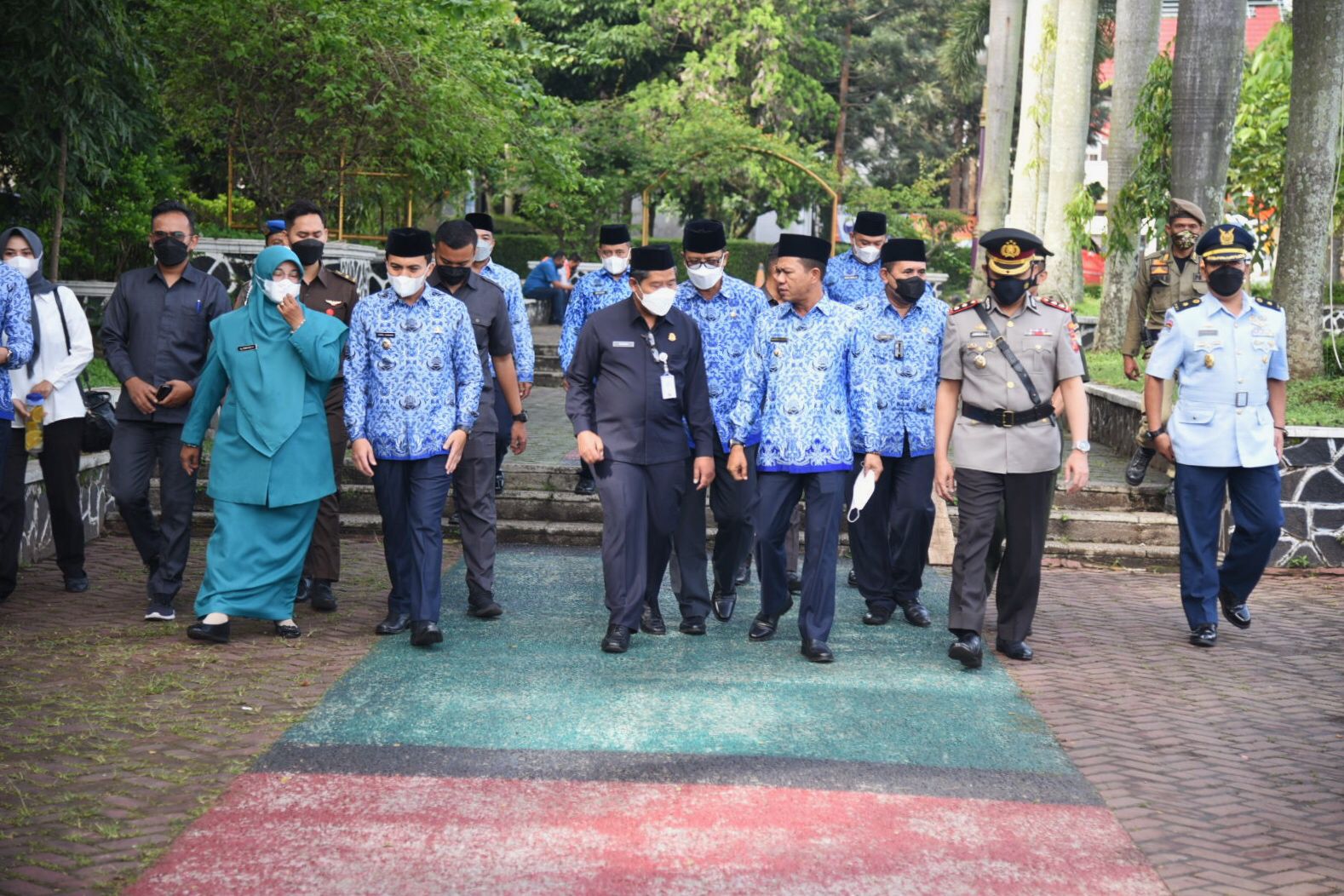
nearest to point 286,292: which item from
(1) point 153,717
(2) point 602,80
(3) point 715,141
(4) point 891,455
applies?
(1) point 153,717

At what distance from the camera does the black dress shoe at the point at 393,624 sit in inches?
322

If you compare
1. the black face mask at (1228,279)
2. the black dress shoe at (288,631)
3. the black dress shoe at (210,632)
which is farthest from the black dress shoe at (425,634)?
the black face mask at (1228,279)

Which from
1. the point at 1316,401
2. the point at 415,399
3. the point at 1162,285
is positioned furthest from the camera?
the point at 1316,401

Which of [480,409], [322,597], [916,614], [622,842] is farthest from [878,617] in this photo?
[622,842]

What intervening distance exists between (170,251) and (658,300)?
266cm

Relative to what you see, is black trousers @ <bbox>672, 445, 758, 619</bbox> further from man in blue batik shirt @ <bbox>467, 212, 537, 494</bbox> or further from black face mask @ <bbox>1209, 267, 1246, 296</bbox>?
black face mask @ <bbox>1209, 267, 1246, 296</bbox>

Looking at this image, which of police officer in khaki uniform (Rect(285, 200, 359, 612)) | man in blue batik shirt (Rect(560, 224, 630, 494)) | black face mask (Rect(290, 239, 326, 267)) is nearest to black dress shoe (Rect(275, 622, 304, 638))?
police officer in khaki uniform (Rect(285, 200, 359, 612))

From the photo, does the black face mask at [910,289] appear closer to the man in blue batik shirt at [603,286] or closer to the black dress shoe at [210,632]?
the man in blue batik shirt at [603,286]

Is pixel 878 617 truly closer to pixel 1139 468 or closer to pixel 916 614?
pixel 916 614

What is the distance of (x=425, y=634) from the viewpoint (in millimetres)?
7797

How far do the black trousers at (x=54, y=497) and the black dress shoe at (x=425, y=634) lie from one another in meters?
2.45

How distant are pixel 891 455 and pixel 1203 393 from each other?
168 cm

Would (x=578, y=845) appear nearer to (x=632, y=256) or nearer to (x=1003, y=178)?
(x=632, y=256)

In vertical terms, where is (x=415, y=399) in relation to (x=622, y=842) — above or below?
above
